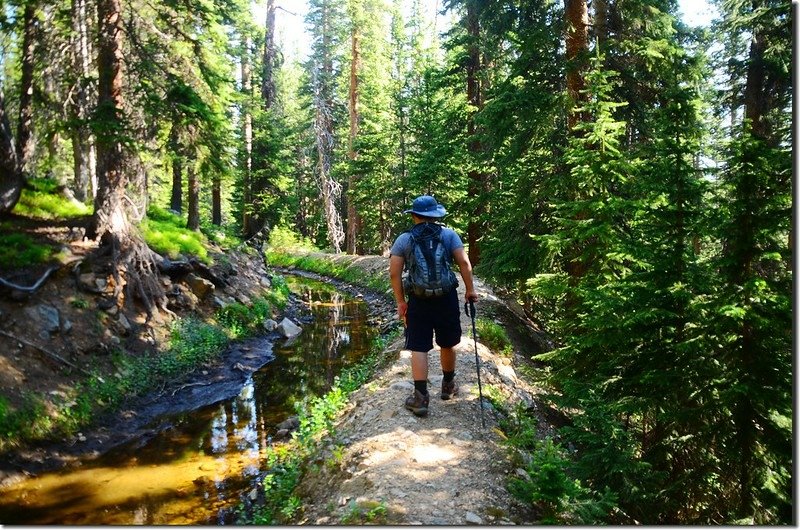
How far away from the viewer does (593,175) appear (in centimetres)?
664

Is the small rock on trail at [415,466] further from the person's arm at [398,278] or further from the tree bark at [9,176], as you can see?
the tree bark at [9,176]

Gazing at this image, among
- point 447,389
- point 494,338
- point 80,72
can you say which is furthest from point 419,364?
point 80,72

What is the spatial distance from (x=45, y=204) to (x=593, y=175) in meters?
12.0

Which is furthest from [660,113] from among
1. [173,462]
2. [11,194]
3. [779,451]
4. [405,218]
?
[405,218]

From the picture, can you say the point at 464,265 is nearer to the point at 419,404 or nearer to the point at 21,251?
the point at 419,404

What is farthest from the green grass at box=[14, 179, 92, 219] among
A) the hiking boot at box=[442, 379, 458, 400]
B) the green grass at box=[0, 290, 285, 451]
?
the hiking boot at box=[442, 379, 458, 400]

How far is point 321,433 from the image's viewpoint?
6547 millimetres

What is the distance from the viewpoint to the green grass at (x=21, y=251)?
895 cm

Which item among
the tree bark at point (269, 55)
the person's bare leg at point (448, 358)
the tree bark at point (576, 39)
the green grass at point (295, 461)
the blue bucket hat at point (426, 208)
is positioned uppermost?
the tree bark at point (269, 55)

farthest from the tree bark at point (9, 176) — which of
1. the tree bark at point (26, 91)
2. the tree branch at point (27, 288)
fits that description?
the tree branch at point (27, 288)

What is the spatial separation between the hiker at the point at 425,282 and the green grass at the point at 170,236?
30.0 ft

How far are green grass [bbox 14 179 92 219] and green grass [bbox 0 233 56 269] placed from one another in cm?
180

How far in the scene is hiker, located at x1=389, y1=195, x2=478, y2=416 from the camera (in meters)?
5.53

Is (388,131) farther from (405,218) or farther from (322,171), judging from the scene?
(405,218)
